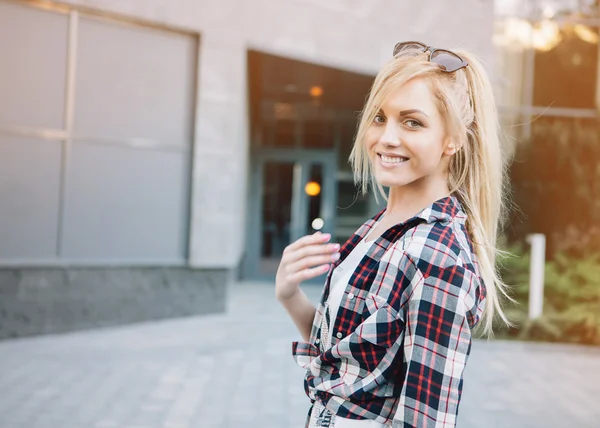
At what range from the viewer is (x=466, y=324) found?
1418 millimetres

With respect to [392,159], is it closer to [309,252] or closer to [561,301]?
[309,252]

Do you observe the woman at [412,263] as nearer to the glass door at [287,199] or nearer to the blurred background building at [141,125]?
the blurred background building at [141,125]

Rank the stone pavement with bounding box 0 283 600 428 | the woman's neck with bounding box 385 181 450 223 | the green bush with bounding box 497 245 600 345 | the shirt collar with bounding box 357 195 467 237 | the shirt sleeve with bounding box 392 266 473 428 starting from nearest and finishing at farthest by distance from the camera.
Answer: the shirt sleeve with bounding box 392 266 473 428 < the shirt collar with bounding box 357 195 467 237 < the woman's neck with bounding box 385 181 450 223 < the stone pavement with bounding box 0 283 600 428 < the green bush with bounding box 497 245 600 345

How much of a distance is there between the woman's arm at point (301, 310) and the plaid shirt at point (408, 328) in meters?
0.18

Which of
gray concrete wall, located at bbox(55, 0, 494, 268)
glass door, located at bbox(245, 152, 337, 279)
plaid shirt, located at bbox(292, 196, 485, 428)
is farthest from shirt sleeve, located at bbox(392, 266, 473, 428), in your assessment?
glass door, located at bbox(245, 152, 337, 279)

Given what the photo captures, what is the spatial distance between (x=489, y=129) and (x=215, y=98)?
7.70m

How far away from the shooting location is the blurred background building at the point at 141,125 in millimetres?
7727

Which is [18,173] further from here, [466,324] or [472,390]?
[466,324]

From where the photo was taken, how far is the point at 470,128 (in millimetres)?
1629

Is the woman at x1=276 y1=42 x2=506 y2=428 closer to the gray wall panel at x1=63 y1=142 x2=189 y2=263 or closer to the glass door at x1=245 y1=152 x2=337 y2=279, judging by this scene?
the gray wall panel at x1=63 y1=142 x2=189 y2=263

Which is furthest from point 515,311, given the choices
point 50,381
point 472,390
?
point 50,381

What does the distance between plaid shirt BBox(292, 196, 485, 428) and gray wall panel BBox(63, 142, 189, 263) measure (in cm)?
710

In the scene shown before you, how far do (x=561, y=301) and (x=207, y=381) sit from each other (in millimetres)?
5851

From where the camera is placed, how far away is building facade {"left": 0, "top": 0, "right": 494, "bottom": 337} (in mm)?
7719
